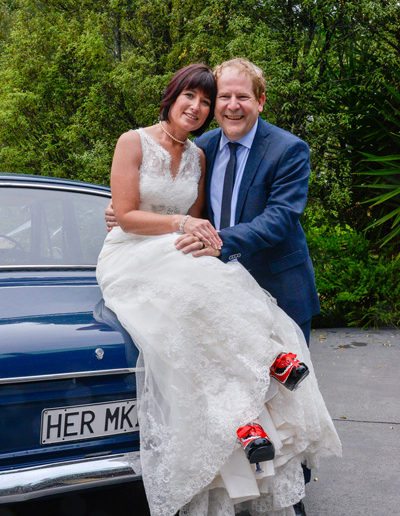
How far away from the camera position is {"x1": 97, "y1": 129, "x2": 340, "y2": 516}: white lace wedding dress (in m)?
2.90

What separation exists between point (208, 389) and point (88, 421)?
19.7 inches

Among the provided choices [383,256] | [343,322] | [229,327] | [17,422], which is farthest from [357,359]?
[17,422]

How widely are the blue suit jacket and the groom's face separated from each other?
11cm

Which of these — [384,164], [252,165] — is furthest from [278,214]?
[384,164]

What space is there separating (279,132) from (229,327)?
1.16m

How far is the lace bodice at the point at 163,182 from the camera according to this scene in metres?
3.50

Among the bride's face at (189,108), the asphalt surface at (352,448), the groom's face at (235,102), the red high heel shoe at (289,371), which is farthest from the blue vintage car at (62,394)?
the groom's face at (235,102)

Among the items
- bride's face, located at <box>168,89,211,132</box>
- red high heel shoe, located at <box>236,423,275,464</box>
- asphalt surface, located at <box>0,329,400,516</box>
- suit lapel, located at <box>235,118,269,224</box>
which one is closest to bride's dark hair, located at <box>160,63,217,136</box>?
bride's face, located at <box>168,89,211,132</box>

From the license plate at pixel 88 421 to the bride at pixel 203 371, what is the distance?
8 cm

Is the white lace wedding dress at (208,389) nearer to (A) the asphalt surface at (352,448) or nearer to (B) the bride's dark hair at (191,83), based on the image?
(A) the asphalt surface at (352,448)

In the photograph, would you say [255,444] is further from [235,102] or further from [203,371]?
[235,102]

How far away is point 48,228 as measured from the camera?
12.7 feet

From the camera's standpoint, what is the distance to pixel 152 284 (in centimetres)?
317

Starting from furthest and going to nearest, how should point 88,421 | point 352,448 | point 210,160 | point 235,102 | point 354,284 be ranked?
1. point 354,284
2. point 352,448
3. point 210,160
4. point 235,102
5. point 88,421
